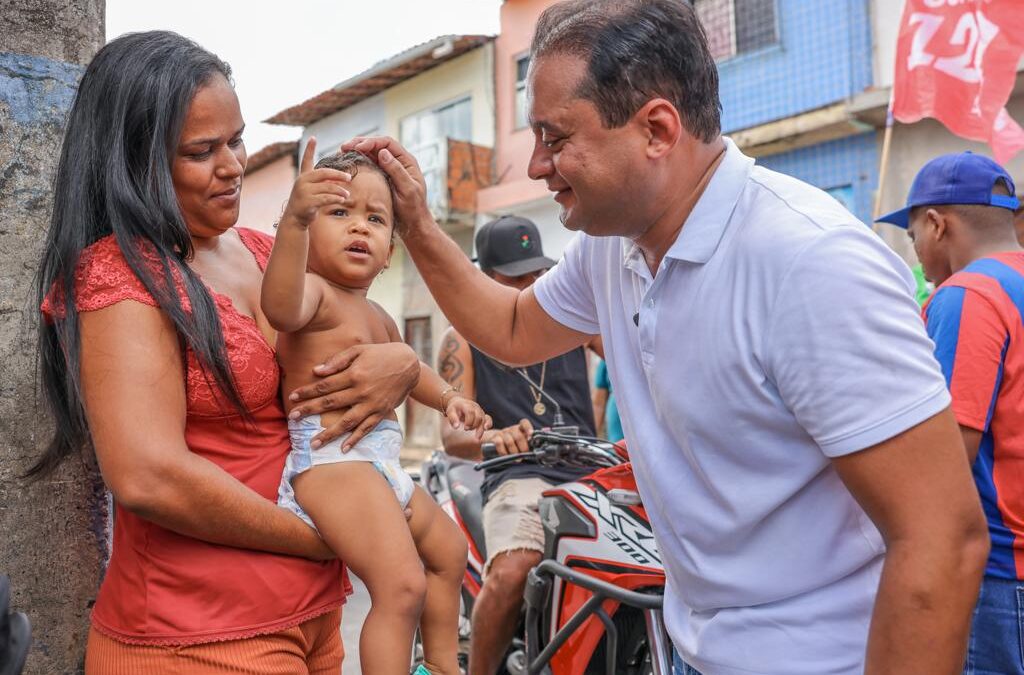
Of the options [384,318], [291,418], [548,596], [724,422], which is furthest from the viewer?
[548,596]

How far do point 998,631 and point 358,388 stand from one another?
2108mm

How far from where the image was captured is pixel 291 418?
1.96 metres

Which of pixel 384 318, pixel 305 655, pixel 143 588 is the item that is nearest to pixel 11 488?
pixel 143 588

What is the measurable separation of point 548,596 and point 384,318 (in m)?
1.57

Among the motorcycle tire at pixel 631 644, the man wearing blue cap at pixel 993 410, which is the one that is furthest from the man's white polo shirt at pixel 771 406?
the motorcycle tire at pixel 631 644

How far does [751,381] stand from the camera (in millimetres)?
1584

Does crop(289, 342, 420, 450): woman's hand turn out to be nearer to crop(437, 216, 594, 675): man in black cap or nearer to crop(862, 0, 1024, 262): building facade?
crop(437, 216, 594, 675): man in black cap

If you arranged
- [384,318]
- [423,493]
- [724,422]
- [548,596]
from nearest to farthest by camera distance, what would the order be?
[724,422]
[423,493]
[384,318]
[548,596]

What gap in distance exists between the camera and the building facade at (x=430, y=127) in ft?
59.8

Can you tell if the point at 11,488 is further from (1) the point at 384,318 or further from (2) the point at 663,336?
(2) the point at 663,336

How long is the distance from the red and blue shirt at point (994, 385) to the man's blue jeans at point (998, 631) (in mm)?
48

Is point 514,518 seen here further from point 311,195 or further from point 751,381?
point 751,381

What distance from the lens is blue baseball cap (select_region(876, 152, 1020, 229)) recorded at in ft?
10.7

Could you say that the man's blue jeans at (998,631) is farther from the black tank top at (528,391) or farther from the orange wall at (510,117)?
the orange wall at (510,117)
